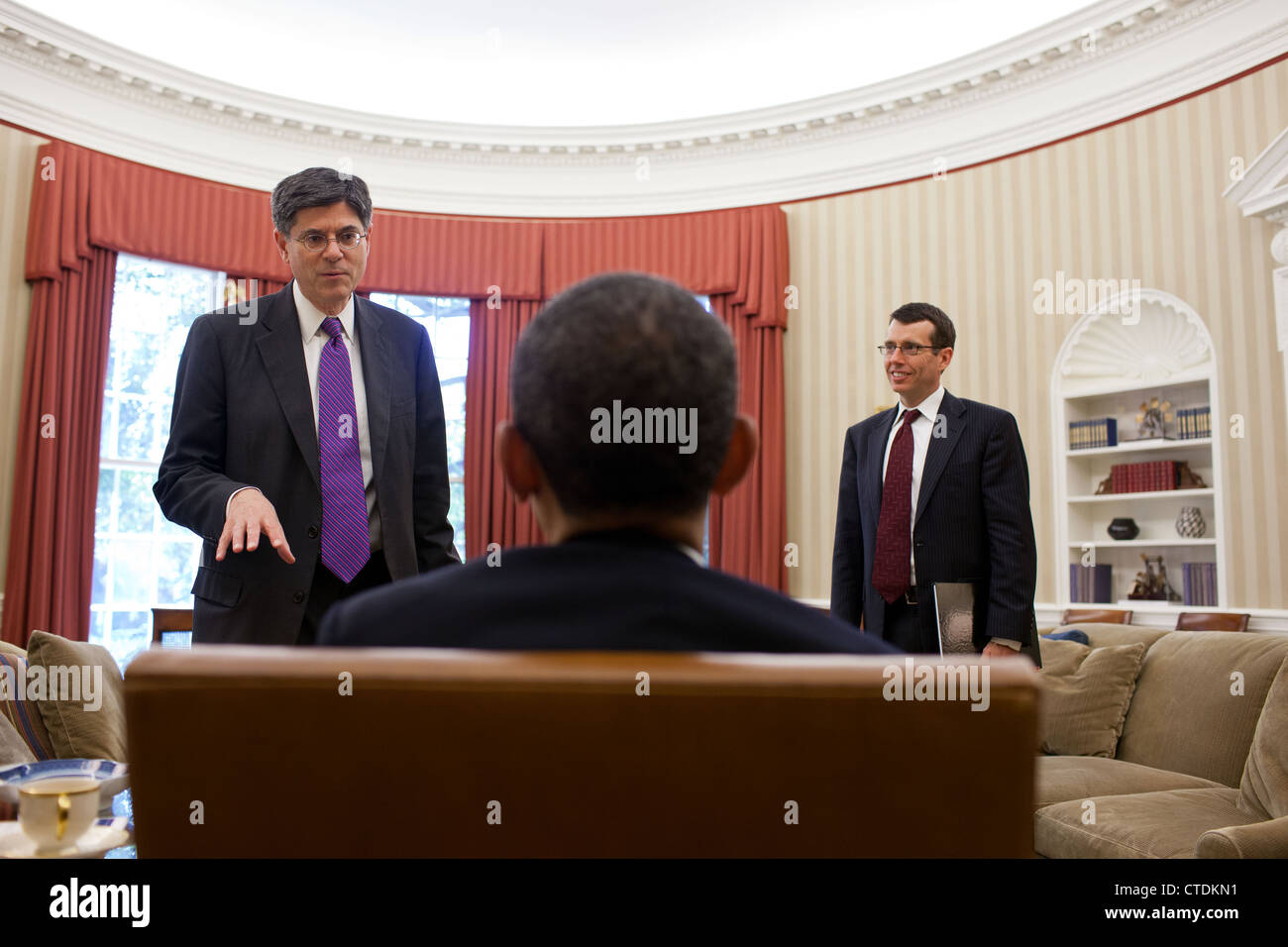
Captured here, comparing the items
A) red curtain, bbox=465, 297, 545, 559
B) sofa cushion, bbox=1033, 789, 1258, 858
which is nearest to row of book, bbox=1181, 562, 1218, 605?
sofa cushion, bbox=1033, 789, 1258, 858

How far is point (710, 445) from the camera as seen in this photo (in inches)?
32.1

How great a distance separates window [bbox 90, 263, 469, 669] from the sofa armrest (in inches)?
186

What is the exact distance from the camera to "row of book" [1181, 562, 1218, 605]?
193 inches

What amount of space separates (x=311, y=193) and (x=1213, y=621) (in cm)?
468

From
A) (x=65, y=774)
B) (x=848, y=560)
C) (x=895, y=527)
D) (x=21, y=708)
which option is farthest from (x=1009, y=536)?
(x=21, y=708)

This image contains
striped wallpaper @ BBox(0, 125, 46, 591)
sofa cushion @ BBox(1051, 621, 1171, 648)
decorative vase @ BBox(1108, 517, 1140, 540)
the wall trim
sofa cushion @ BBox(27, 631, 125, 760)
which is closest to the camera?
sofa cushion @ BBox(27, 631, 125, 760)

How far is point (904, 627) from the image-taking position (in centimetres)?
268

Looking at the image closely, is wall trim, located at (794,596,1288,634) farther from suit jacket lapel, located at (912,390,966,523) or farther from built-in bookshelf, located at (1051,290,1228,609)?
suit jacket lapel, located at (912,390,966,523)

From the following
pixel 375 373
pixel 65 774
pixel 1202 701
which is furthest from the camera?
pixel 1202 701

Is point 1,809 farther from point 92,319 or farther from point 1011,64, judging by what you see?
point 1011,64

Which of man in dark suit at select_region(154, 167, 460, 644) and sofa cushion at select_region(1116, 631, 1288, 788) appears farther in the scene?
sofa cushion at select_region(1116, 631, 1288, 788)

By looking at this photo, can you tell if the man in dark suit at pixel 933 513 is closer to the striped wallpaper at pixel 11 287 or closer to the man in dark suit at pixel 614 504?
the man in dark suit at pixel 614 504

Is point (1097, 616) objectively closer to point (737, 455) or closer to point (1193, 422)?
point (1193, 422)
